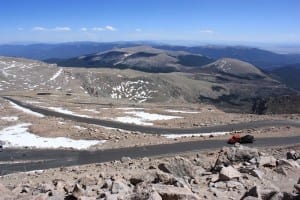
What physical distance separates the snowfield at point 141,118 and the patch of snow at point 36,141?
1502 centimetres

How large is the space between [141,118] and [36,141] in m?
21.3

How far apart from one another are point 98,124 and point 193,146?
20892mm

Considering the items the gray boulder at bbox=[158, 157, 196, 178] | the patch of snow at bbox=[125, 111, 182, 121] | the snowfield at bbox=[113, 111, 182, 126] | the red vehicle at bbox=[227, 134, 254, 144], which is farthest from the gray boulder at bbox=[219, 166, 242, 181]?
the patch of snow at bbox=[125, 111, 182, 121]

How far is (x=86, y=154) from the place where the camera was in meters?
43.0

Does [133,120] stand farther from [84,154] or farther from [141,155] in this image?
[141,155]

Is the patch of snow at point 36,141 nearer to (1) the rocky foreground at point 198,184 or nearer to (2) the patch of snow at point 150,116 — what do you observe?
(2) the patch of snow at point 150,116

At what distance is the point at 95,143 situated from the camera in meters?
47.9

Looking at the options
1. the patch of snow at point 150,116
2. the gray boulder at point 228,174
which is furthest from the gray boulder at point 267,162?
the patch of snow at point 150,116

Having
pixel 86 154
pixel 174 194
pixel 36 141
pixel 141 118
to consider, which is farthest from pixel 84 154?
pixel 174 194

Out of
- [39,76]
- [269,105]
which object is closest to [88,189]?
[269,105]

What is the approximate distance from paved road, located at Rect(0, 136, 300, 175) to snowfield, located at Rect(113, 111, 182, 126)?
59.3 feet

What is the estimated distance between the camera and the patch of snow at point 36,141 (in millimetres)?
47438

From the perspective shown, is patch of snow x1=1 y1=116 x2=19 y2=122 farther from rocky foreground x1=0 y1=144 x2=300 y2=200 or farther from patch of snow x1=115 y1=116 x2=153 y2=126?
rocky foreground x1=0 y1=144 x2=300 y2=200

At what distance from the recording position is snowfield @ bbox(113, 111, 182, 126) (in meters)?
63.4
